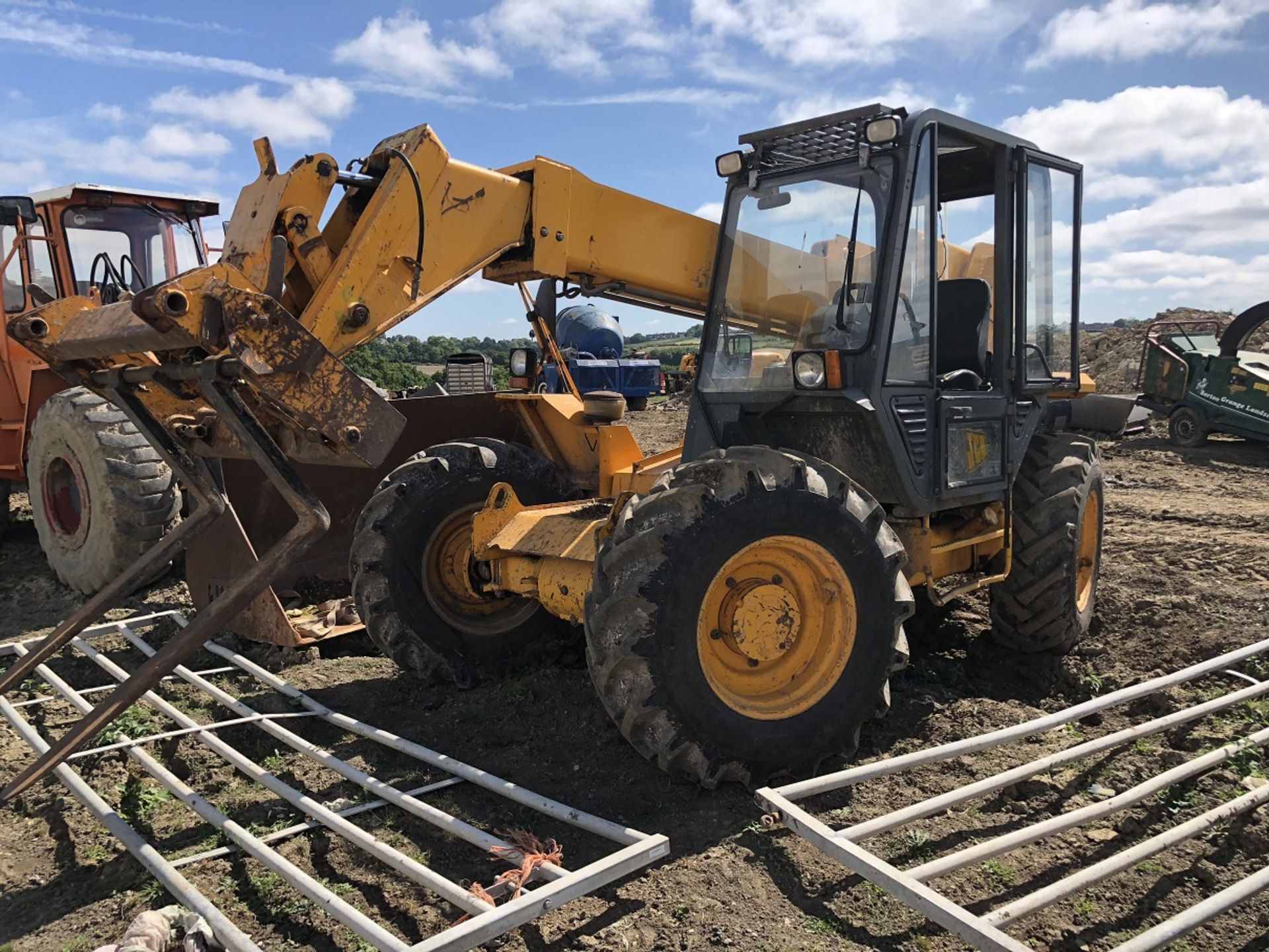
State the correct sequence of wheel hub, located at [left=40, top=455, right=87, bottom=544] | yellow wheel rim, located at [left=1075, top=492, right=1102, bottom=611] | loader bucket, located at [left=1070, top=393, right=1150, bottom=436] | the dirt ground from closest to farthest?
1. the dirt ground
2. yellow wheel rim, located at [left=1075, top=492, right=1102, bottom=611]
3. wheel hub, located at [left=40, top=455, right=87, bottom=544]
4. loader bucket, located at [left=1070, top=393, right=1150, bottom=436]

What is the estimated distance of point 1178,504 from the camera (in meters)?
10.5

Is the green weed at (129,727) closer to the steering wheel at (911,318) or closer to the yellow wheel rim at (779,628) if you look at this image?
the yellow wheel rim at (779,628)

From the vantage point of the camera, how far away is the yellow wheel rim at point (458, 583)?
16.7ft

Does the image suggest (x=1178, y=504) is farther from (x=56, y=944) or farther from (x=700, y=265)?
(x=56, y=944)

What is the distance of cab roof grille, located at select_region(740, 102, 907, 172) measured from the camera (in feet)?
14.0

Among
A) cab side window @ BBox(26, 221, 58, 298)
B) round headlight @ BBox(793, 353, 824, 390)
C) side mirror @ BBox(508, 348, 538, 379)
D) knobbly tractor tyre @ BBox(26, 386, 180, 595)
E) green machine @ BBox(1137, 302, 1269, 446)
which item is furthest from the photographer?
green machine @ BBox(1137, 302, 1269, 446)

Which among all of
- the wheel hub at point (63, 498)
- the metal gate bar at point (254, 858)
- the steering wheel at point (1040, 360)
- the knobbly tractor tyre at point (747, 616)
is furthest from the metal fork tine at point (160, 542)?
the steering wheel at point (1040, 360)

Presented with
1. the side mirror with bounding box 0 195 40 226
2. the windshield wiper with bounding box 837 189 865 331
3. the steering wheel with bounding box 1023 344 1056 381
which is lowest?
the steering wheel with bounding box 1023 344 1056 381

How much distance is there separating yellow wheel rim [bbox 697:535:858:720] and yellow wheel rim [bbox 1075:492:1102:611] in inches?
108

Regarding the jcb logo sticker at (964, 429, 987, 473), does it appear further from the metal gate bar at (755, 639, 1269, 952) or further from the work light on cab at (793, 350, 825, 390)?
the metal gate bar at (755, 639, 1269, 952)

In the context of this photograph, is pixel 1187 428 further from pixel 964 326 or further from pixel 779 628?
pixel 779 628

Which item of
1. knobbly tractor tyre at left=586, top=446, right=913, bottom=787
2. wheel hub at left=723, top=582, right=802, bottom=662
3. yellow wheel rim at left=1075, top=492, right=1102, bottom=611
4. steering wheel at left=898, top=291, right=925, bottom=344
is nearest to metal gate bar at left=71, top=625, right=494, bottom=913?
knobbly tractor tyre at left=586, top=446, right=913, bottom=787

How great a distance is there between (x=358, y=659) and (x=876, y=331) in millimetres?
3560

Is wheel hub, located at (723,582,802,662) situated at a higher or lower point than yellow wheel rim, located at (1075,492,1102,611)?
higher
